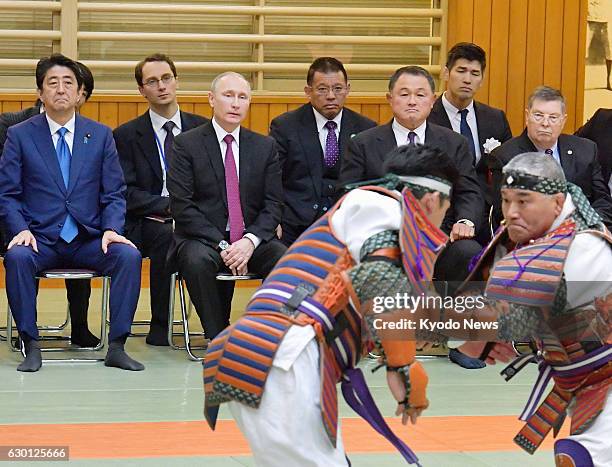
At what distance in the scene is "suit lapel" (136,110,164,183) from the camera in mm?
6703

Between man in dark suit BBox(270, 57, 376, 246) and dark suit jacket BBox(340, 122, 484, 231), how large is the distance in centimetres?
39

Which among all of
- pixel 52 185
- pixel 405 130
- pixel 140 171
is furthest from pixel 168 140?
pixel 405 130

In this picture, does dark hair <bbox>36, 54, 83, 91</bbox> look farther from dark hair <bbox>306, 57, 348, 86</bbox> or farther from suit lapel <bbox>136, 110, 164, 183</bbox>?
dark hair <bbox>306, 57, 348, 86</bbox>

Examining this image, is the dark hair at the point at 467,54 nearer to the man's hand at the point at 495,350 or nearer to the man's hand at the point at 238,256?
the man's hand at the point at 238,256

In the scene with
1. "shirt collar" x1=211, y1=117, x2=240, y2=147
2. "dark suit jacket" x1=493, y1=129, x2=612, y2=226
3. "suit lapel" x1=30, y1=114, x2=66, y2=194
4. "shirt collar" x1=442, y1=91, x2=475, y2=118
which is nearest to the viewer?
"suit lapel" x1=30, y1=114, x2=66, y2=194

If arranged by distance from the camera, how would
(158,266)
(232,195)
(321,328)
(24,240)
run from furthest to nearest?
1. (158,266)
2. (232,195)
3. (24,240)
4. (321,328)

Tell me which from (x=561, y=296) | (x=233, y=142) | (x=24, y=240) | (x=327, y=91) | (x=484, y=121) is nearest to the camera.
→ (x=561, y=296)

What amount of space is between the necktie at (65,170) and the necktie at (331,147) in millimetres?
1516

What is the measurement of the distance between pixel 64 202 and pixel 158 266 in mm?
745

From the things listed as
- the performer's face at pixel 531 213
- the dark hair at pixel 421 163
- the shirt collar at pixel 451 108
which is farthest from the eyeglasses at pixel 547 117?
the dark hair at pixel 421 163

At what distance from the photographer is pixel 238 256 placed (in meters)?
5.97

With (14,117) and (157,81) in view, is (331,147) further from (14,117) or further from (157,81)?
(14,117)

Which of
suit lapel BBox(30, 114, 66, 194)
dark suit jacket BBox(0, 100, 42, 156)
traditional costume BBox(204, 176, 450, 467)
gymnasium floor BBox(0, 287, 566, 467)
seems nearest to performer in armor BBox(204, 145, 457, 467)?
traditional costume BBox(204, 176, 450, 467)

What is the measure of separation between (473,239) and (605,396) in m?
3.24
